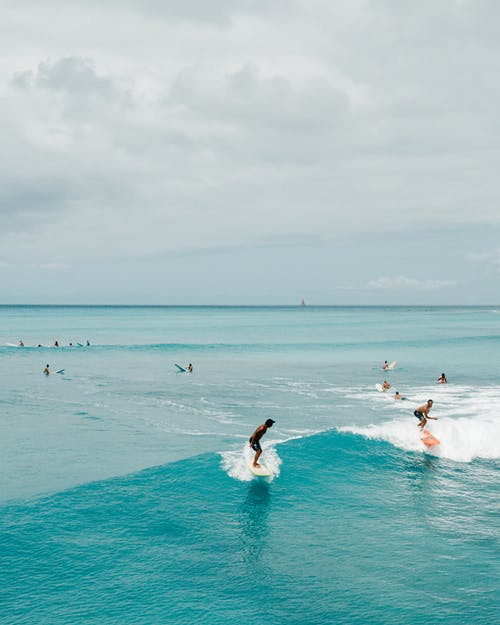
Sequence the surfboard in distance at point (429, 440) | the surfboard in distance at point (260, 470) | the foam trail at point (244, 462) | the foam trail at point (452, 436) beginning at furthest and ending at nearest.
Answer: the surfboard in distance at point (429, 440) → the foam trail at point (452, 436) → the foam trail at point (244, 462) → the surfboard in distance at point (260, 470)

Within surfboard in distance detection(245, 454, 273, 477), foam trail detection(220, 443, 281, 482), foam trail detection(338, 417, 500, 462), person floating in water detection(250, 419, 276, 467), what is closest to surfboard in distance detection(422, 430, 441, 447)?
foam trail detection(338, 417, 500, 462)

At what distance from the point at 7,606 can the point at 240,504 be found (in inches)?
331

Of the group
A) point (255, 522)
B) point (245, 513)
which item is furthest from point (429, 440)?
point (255, 522)

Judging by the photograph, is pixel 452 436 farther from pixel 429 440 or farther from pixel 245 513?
pixel 245 513

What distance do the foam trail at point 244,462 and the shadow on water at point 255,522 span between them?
2.26 ft

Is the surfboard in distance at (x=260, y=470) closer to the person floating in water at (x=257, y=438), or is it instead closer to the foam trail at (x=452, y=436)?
the person floating in water at (x=257, y=438)

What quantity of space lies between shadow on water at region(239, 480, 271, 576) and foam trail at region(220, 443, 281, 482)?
689 mm

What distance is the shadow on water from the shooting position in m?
15.4

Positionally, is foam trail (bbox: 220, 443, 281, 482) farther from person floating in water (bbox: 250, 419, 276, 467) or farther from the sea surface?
person floating in water (bbox: 250, 419, 276, 467)

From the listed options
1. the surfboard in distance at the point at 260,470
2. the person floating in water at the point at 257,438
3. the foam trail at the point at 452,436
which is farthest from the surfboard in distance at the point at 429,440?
the person floating in water at the point at 257,438

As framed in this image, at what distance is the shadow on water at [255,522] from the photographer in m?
15.4

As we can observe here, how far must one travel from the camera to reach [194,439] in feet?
92.9

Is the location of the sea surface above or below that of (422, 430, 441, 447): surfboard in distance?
below

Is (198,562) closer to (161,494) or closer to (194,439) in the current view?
(161,494)
